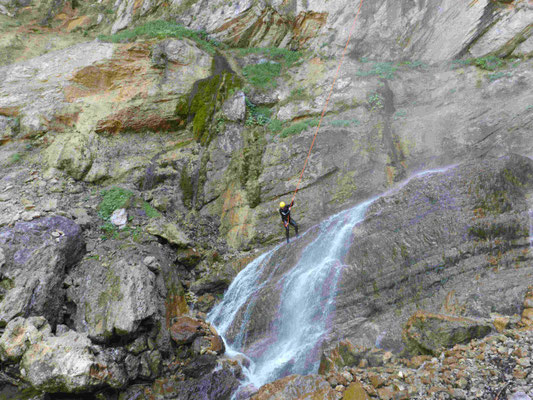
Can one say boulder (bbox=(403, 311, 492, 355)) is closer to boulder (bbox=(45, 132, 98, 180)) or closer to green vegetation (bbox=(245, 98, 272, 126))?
green vegetation (bbox=(245, 98, 272, 126))

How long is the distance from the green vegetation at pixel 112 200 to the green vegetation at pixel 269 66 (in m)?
7.07

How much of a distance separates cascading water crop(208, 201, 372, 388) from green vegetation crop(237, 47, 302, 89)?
7.75 meters

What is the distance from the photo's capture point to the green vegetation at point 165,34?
46.9 feet

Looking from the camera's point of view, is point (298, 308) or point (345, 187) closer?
point (298, 308)

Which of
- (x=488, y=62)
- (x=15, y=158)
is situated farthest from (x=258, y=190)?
(x=488, y=62)

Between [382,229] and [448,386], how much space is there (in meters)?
3.49

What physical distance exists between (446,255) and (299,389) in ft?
12.8

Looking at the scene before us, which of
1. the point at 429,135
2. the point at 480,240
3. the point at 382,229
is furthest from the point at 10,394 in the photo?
the point at 429,135

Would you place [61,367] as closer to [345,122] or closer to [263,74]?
[345,122]

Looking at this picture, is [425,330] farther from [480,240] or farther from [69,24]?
[69,24]

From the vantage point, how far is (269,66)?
Answer: 14477 mm

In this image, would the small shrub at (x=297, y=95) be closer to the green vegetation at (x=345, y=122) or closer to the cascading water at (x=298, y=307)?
the green vegetation at (x=345, y=122)

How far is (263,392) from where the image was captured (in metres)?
5.33

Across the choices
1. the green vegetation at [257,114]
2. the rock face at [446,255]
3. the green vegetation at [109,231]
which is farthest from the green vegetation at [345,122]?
the green vegetation at [109,231]
